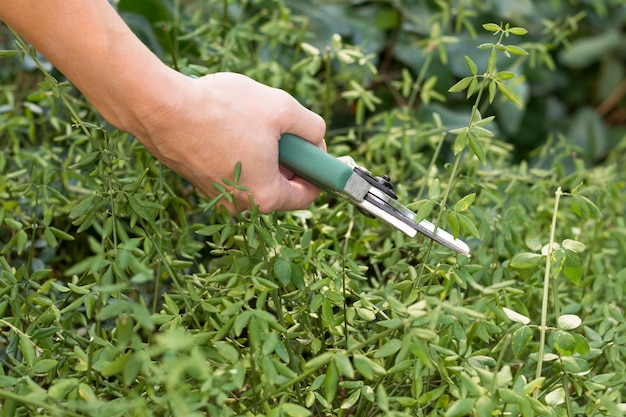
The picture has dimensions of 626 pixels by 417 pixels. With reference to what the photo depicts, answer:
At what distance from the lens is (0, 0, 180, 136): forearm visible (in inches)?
31.8

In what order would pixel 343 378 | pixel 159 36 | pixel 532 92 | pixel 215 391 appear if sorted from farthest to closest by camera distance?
pixel 532 92 → pixel 159 36 → pixel 343 378 → pixel 215 391

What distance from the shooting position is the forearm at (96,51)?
808mm

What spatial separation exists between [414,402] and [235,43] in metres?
0.81

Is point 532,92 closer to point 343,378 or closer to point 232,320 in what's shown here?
point 343,378

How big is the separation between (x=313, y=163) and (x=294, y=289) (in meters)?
0.15

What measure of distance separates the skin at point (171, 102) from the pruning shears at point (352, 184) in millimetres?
20

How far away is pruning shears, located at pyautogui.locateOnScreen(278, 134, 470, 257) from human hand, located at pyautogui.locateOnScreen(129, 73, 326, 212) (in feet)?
0.07

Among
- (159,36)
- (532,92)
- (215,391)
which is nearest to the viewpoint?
(215,391)

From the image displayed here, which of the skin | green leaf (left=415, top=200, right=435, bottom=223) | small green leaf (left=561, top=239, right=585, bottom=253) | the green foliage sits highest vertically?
the skin

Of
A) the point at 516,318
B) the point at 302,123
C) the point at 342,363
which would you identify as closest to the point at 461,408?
the point at 342,363

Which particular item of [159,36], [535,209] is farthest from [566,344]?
[159,36]

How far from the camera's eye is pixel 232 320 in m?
0.75

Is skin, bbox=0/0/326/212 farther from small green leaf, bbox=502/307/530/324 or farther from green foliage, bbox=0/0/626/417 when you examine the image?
small green leaf, bbox=502/307/530/324

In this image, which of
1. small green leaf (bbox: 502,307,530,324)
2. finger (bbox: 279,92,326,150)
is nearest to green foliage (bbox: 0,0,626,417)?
small green leaf (bbox: 502,307,530,324)
